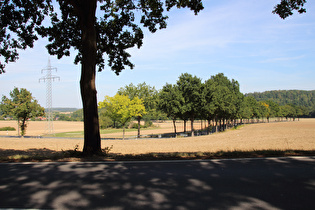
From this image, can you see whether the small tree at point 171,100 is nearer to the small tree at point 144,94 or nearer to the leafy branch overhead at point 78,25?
the small tree at point 144,94

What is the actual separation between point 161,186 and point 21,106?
44.6 metres

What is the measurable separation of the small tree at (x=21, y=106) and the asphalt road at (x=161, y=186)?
40.9 metres

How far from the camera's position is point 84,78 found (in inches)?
390

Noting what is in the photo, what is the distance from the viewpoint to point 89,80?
32.4ft

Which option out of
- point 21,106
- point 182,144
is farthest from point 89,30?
point 21,106

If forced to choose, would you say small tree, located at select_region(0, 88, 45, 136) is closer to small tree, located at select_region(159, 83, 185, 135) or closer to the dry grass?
the dry grass

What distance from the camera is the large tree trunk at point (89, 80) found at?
9844 mm

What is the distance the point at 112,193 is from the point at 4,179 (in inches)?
114

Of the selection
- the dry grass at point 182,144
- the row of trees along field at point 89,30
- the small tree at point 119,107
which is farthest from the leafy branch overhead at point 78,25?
the small tree at point 119,107

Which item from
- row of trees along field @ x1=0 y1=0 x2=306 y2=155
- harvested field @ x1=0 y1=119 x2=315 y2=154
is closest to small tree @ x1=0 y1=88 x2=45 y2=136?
harvested field @ x1=0 y1=119 x2=315 y2=154

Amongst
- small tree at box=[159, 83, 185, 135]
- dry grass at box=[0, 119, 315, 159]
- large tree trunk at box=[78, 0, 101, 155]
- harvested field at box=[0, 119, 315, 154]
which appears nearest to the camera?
large tree trunk at box=[78, 0, 101, 155]

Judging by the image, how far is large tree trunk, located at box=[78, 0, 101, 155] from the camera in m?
9.84

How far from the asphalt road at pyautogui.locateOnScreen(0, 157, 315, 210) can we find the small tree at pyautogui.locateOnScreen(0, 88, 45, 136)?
40.9m

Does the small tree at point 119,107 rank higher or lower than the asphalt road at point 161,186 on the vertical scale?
higher
